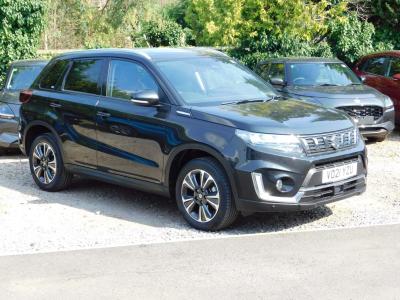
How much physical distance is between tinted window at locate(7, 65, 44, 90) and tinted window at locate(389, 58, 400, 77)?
23.0ft

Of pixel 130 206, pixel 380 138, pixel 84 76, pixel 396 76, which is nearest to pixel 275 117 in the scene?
pixel 130 206

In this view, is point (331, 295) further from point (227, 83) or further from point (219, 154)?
point (227, 83)

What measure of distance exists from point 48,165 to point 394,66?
8242mm

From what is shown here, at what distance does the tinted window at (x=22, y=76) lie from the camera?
12181 millimetres

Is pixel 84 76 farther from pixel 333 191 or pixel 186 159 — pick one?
pixel 333 191

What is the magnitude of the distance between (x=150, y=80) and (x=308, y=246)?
245 centimetres

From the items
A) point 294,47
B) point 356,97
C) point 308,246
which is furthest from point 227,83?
point 294,47

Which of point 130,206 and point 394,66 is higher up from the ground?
point 394,66

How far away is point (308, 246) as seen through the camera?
19.7ft

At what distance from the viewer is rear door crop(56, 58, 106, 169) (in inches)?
304

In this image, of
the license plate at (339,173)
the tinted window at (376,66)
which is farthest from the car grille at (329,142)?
the tinted window at (376,66)

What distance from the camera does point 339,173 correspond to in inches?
259

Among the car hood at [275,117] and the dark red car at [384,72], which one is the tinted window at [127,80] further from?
the dark red car at [384,72]

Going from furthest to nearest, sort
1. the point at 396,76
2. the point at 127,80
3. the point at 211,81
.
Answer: the point at 396,76, the point at 127,80, the point at 211,81
